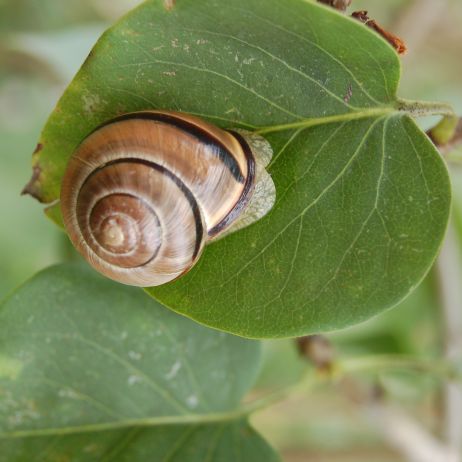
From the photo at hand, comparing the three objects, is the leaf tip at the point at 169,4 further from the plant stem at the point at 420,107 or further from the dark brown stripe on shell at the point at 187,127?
the plant stem at the point at 420,107

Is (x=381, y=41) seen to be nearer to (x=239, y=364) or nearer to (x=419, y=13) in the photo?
(x=239, y=364)

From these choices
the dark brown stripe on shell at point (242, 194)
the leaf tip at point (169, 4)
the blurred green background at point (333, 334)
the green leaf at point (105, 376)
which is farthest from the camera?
the blurred green background at point (333, 334)

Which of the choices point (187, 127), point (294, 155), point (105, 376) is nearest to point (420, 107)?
point (294, 155)

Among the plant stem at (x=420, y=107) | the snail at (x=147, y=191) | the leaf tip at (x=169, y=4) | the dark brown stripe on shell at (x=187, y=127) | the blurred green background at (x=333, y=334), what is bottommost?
the blurred green background at (x=333, y=334)

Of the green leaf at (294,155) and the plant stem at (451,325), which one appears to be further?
the plant stem at (451,325)

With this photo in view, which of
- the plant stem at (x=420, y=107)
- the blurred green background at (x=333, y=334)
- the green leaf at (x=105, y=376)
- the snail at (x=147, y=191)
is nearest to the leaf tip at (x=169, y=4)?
the snail at (x=147, y=191)

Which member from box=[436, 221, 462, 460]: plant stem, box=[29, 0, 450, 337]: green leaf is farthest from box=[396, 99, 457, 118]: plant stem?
box=[436, 221, 462, 460]: plant stem

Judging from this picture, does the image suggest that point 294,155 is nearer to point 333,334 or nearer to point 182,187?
point 182,187
